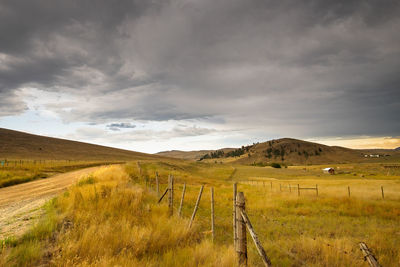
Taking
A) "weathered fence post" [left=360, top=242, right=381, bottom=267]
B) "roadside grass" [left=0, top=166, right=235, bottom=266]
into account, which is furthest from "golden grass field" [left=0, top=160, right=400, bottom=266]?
"weathered fence post" [left=360, top=242, right=381, bottom=267]

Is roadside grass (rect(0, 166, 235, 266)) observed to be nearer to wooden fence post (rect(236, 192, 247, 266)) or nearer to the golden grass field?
the golden grass field

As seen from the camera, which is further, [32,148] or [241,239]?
[32,148]

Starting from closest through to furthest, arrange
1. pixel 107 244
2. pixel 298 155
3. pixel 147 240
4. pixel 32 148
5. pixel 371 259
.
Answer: pixel 371 259
pixel 107 244
pixel 147 240
pixel 32 148
pixel 298 155

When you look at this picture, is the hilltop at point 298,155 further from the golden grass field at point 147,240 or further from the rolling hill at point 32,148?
the golden grass field at point 147,240

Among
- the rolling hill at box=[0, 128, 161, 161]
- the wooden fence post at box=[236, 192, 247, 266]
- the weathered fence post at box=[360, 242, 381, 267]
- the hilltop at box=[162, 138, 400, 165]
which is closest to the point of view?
the weathered fence post at box=[360, 242, 381, 267]

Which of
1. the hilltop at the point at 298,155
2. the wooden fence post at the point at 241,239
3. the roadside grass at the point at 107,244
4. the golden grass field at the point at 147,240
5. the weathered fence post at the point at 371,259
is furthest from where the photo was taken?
the hilltop at the point at 298,155

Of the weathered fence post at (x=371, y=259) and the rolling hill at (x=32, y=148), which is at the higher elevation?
the rolling hill at (x=32, y=148)

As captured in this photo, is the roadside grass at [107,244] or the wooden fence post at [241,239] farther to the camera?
the wooden fence post at [241,239]

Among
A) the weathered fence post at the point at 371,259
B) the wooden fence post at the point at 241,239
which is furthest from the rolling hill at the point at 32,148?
the weathered fence post at the point at 371,259

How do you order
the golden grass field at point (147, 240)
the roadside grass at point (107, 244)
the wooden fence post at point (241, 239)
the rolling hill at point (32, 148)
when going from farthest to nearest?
the rolling hill at point (32, 148) < the wooden fence post at point (241, 239) < the golden grass field at point (147, 240) < the roadside grass at point (107, 244)

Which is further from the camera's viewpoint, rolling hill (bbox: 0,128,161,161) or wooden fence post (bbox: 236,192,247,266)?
rolling hill (bbox: 0,128,161,161)

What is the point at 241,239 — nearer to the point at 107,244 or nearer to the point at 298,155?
the point at 107,244

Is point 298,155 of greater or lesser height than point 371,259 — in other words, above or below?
above

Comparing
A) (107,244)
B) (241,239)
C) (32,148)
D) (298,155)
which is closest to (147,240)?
(107,244)
